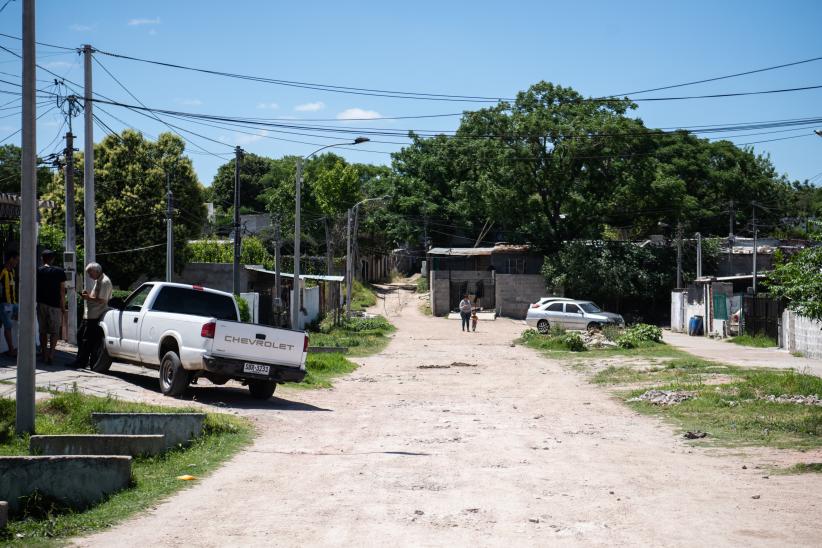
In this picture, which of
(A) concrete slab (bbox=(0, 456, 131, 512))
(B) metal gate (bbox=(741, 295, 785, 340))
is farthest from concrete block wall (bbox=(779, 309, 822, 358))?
(A) concrete slab (bbox=(0, 456, 131, 512))

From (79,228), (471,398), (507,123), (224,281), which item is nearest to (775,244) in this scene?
(507,123)

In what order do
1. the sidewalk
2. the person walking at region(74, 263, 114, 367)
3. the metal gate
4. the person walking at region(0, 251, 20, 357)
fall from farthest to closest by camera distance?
the metal gate → the sidewalk → the person walking at region(74, 263, 114, 367) → the person walking at region(0, 251, 20, 357)

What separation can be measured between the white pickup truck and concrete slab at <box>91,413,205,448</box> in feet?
11.3

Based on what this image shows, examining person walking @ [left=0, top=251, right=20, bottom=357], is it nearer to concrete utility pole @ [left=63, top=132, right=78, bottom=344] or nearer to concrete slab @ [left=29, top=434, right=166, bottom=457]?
concrete utility pole @ [left=63, top=132, right=78, bottom=344]

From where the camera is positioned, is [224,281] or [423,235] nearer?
[224,281]

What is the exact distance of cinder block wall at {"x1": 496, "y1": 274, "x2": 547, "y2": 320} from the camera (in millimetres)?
58375

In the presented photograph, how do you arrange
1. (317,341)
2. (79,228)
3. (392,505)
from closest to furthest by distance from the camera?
(392,505), (317,341), (79,228)

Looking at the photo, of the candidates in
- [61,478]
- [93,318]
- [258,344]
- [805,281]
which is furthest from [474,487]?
[93,318]

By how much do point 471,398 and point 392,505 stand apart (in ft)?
33.8

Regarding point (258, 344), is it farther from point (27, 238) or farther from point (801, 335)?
point (801, 335)

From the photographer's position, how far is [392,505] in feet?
26.4

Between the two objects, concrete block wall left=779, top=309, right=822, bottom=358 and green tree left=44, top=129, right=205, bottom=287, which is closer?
concrete block wall left=779, top=309, right=822, bottom=358

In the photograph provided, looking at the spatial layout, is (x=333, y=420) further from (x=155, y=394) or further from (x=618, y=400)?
(x=618, y=400)

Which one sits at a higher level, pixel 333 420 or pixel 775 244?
pixel 775 244
